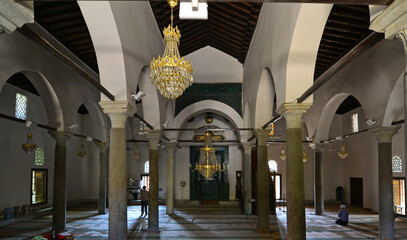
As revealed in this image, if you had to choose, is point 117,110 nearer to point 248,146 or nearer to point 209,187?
point 248,146

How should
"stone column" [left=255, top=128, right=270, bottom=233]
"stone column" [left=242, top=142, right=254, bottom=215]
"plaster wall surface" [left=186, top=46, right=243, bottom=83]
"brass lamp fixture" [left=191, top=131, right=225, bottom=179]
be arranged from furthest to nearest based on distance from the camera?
1. "plaster wall surface" [left=186, top=46, right=243, bottom=83]
2. "stone column" [left=242, top=142, right=254, bottom=215]
3. "brass lamp fixture" [left=191, top=131, right=225, bottom=179]
4. "stone column" [left=255, top=128, right=270, bottom=233]

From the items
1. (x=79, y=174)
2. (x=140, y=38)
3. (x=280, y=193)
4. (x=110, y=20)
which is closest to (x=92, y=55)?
(x=140, y=38)

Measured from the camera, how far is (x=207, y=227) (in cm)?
1320

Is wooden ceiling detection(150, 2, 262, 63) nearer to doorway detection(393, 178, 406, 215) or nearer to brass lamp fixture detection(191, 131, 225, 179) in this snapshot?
brass lamp fixture detection(191, 131, 225, 179)

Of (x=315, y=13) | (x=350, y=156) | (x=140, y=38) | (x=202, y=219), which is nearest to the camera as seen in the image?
(x=315, y=13)

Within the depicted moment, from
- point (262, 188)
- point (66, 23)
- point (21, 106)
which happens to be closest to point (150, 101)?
point (66, 23)

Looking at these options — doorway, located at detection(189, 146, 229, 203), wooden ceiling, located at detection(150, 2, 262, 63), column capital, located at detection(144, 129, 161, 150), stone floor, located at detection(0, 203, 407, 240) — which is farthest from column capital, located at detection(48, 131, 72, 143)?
doorway, located at detection(189, 146, 229, 203)

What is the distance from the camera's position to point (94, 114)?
15953 mm

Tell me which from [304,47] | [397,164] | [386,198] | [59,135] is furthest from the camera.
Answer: [397,164]

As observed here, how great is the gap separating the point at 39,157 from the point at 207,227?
9303 mm

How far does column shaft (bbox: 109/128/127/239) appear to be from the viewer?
7.55 metres

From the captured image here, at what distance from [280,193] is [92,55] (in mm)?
15348

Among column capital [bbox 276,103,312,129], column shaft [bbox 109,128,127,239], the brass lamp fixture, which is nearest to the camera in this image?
column capital [bbox 276,103,312,129]

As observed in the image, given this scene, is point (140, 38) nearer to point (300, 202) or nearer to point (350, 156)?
point (300, 202)
